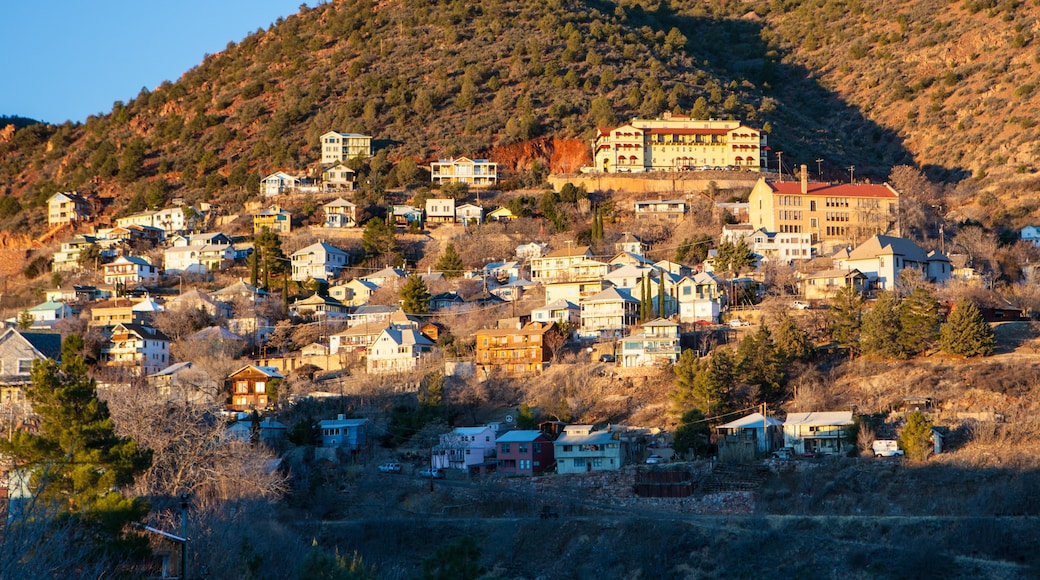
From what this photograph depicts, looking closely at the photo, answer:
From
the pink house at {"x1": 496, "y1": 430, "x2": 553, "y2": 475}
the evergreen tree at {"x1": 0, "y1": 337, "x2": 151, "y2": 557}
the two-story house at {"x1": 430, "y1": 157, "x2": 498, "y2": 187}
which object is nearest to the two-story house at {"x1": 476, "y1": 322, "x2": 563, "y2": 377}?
the pink house at {"x1": 496, "y1": 430, "x2": 553, "y2": 475}

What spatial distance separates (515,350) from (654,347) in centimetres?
757

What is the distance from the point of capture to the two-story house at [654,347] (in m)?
64.6

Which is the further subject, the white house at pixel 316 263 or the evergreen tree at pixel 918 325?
the white house at pixel 316 263

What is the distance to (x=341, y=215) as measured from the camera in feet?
311

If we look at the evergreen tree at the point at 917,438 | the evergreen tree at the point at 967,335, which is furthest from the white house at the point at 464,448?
the evergreen tree at the point at 967,335

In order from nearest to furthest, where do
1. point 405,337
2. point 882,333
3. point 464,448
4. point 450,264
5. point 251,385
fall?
point 464,448 → point 882,333 → point 251,385 → point 405,337 → point 450,264

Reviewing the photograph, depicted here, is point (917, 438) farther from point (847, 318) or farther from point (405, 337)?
point (405, 337)

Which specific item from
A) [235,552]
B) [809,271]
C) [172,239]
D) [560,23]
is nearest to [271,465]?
[235,552]

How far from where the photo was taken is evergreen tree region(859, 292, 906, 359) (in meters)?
60.9

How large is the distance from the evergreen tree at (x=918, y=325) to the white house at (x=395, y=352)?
81.2 ft

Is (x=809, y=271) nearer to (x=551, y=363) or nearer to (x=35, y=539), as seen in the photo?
(x=551, y=363)

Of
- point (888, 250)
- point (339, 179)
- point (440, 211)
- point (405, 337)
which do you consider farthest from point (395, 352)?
point (339, 179)

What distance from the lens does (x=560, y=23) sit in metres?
130

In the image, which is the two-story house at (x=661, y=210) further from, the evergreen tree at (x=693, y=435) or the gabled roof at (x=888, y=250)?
the evergreen tree at (x=693, y=435)
